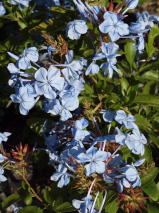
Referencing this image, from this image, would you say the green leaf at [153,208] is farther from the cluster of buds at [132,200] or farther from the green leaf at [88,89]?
the green leaf at [88,89]

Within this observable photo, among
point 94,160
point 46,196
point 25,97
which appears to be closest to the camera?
point 94,160

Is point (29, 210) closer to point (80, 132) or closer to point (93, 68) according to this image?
point (80, 132)

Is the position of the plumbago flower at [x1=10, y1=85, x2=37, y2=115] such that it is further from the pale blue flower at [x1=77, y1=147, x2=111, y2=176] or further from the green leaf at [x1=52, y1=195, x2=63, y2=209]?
the green leaf at [x1=52, y1=195, x2=63, y2=209]

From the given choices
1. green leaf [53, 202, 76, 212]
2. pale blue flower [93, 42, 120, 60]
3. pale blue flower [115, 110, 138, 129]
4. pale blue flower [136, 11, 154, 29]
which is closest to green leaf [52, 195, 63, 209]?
green leaf [53, 202, 76, 212]

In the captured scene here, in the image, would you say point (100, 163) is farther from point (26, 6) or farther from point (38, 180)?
point (38, 180)

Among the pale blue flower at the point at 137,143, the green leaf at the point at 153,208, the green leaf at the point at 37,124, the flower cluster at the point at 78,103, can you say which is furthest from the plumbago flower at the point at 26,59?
the green leaf at the point at 153,208

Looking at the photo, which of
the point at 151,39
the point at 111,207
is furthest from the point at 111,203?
the point at 151,39
